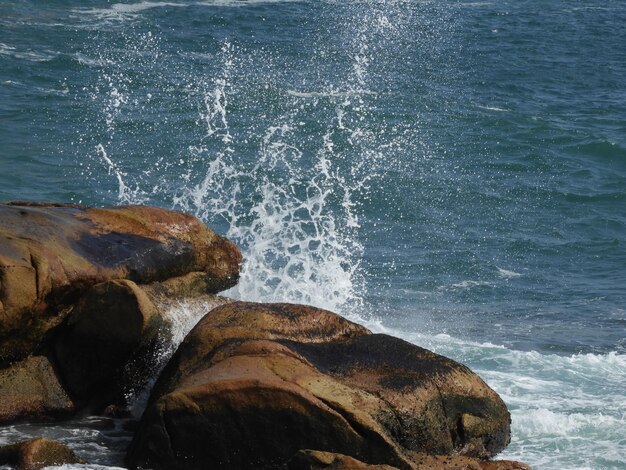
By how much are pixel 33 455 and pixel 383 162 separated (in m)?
12.9

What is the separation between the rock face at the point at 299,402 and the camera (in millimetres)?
6773

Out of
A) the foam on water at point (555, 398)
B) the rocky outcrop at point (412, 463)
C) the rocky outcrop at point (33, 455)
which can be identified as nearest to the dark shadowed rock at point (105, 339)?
the rocky outcrop at point (33, 455)

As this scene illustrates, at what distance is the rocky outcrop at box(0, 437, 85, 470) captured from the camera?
22.3ft

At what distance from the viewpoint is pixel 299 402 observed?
676 centimetres

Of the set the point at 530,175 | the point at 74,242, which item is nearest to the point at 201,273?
the point at 74,242

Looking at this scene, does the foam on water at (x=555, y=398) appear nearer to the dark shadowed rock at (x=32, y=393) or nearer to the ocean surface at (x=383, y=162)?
the ocean surface at (x=383, y=162)

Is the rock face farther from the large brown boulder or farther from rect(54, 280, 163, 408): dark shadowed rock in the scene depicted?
the large brown boulder

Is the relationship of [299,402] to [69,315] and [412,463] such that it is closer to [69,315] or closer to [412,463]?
[412,463]

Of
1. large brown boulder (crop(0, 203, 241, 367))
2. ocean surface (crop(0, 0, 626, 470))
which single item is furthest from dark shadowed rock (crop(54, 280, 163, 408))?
ocean surface (crop(0, 0, 626, 470))

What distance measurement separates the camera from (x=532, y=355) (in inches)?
456

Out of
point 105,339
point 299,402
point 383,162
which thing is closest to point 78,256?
point 105,339

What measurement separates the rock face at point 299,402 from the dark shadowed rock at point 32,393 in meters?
0.87

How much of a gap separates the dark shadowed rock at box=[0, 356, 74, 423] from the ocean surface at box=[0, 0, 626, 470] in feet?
0.61

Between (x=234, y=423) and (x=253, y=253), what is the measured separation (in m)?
5.45
